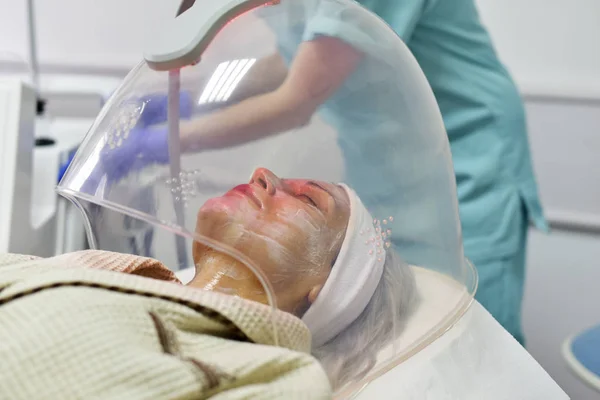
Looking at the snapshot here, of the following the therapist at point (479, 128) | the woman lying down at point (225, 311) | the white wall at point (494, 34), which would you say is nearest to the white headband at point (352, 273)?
the woman lying down at point (225, 311)

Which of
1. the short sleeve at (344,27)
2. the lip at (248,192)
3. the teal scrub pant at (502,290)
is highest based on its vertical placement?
the short sleeve at (344,27)

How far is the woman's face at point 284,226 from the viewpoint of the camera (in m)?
0.53

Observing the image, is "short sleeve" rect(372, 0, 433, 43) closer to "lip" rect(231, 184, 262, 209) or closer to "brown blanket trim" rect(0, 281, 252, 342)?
"lip" rect(231, 184, 262, 209)

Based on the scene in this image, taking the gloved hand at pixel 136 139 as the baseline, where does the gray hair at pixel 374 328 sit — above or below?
below

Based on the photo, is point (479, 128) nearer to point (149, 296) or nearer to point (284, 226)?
point (284, 226)

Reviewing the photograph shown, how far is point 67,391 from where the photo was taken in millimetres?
331

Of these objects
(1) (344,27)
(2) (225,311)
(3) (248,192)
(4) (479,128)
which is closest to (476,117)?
(4) (479,128)

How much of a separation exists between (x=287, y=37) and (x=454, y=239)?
29 centimetres

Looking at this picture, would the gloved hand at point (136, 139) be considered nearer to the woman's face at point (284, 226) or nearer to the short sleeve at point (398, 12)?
the woman's face at point (284, 226)

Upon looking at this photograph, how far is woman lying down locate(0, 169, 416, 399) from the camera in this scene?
340 millimetres

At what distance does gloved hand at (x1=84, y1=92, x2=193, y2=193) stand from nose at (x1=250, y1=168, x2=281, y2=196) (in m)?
0.08

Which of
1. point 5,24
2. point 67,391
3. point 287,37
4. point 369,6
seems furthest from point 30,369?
point 5,24

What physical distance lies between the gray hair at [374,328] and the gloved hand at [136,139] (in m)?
0.24

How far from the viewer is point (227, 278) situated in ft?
1.83
